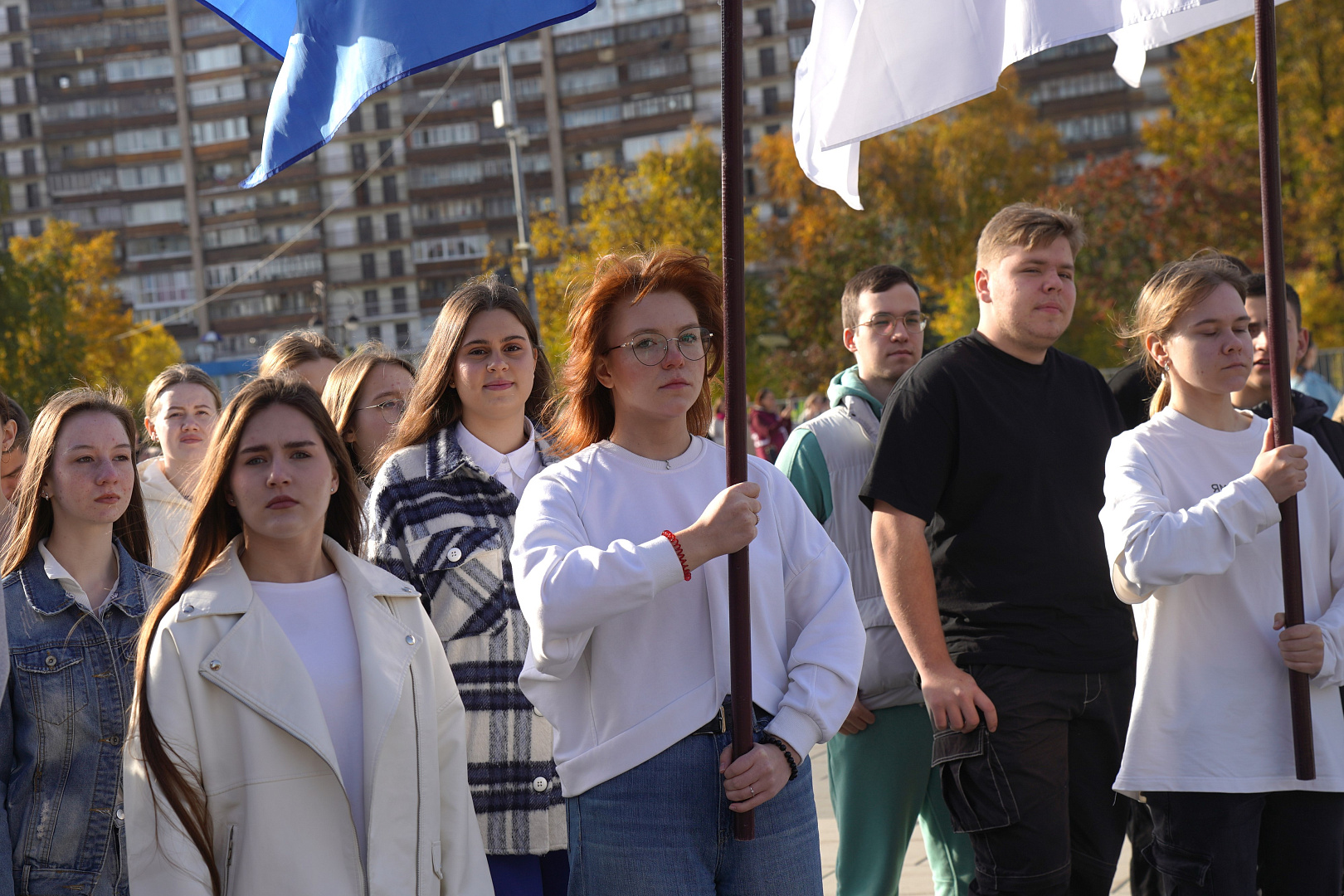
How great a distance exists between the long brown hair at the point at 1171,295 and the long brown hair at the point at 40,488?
3.02 m

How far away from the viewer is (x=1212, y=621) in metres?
3.71

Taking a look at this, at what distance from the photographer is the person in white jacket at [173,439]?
5539 mm

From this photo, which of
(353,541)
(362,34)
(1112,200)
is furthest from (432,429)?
(1112,200)

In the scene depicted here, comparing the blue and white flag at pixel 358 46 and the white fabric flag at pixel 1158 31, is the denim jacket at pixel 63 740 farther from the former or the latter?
the white fabric flag at pixel 1158 31

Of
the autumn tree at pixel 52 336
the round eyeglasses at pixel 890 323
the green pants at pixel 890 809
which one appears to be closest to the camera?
the green pants at pixel 890 809

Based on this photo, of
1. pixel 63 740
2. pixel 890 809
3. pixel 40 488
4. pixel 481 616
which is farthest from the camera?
pixel 890 809

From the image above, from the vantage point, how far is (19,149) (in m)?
84.9

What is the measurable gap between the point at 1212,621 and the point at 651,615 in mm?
1713

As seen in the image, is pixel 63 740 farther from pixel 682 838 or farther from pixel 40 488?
pixel 682 838

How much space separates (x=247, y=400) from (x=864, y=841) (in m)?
2.51

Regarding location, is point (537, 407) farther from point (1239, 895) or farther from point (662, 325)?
point (1239, 895)

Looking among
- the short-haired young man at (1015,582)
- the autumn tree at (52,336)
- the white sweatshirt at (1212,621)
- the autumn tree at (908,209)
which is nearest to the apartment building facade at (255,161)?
the autumn tree at (52,336)

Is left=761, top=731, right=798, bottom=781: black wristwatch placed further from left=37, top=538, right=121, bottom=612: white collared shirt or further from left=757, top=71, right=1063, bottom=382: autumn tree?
left=757, top=71, right=1063, bottom=382: autumn tree

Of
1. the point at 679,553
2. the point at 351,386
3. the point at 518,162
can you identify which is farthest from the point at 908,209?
the point at 679,553
